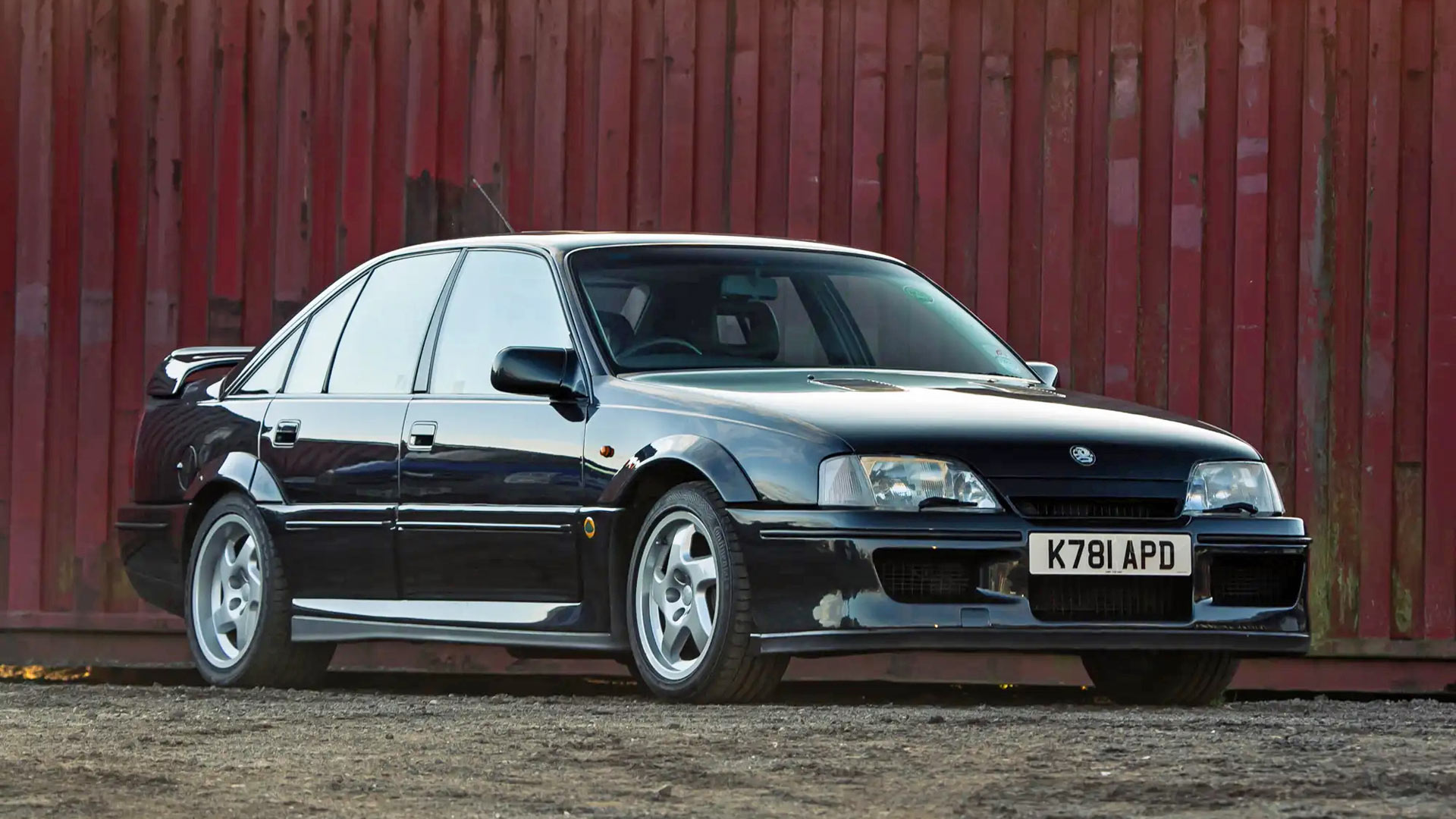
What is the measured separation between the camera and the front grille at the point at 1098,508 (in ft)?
21.4

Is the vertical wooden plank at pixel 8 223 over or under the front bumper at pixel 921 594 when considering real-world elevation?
over

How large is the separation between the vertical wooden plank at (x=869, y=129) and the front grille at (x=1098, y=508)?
13.9ft

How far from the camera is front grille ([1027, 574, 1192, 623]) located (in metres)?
6.48

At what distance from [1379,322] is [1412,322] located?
14 cm

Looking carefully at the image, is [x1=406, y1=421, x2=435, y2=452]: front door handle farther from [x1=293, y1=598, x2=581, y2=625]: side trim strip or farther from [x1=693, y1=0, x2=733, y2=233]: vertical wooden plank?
[x1=693, y1=0, x2=733, y2=233]: vertical wooden plank

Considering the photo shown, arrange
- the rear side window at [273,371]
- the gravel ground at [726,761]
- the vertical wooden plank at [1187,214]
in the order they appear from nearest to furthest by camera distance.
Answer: the gravel ground at [726,761]
the rear side window at [273,371]
the vertical wooden plank at [1187,214]

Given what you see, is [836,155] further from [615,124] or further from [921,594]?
[921,594]

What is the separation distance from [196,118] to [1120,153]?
13.8ft

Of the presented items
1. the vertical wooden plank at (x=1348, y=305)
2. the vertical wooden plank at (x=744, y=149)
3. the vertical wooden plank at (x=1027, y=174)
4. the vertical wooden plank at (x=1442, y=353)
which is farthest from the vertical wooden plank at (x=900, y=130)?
the vertical wooden plank at (x=1442, y=353)

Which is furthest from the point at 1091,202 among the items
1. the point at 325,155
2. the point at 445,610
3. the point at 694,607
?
the point at 694,607

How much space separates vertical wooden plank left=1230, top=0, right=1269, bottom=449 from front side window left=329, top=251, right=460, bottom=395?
3.96 meters

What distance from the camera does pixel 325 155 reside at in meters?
11.2

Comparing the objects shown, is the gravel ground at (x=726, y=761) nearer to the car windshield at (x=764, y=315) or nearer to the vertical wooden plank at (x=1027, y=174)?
the car windshield at (x=764, y=315)

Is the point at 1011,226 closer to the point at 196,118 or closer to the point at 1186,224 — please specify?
the point at 1186,224
